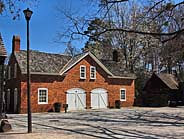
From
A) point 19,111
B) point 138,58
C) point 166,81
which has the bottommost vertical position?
point 19,111

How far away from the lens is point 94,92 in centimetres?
3950

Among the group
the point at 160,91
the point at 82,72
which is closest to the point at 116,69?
the point at 82,72

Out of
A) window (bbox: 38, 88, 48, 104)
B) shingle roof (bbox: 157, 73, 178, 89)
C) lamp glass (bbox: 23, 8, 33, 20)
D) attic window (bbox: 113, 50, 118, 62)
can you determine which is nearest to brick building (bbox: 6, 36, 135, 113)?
window (bbox: 38, 88, 48, 104)

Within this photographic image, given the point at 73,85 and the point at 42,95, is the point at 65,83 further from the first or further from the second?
the point at 42,95

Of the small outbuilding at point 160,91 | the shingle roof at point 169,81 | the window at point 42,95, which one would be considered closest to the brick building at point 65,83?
the window at point 42,95

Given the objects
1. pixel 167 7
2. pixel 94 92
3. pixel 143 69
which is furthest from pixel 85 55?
pixel 167 7

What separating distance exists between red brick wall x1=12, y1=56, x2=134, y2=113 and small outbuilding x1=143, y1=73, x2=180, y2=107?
4495mm

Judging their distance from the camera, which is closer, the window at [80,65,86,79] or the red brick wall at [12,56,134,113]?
the red brick wall at [12,56,134,113]

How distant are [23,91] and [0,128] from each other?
1801cm

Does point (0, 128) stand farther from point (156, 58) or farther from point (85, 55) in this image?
point (156, 58)

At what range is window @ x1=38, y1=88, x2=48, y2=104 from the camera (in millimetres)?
34594

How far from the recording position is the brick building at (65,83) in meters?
34.4

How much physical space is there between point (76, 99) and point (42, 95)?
14.6 ft

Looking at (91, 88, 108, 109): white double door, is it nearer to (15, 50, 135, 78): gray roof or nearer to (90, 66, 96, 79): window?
(90, 66, 96, 79): window
